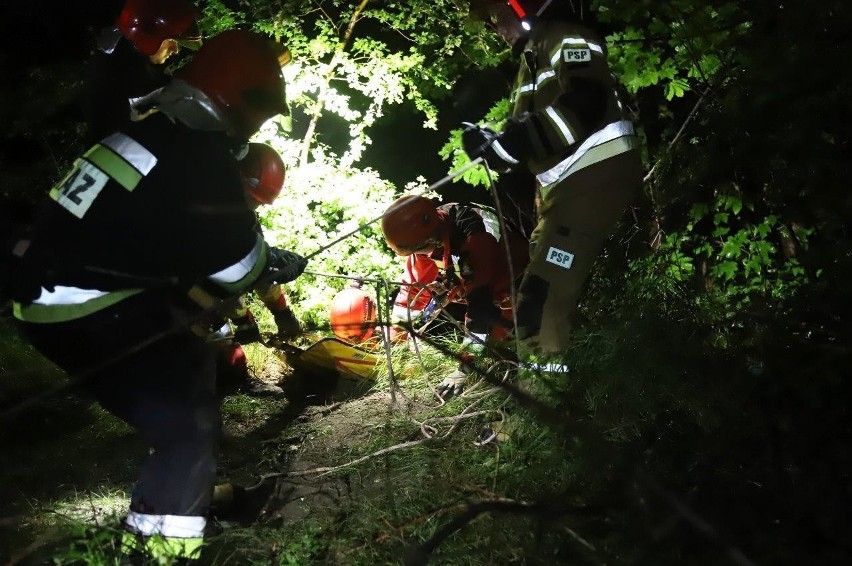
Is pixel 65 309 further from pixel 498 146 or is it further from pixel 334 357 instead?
pixel 334 357

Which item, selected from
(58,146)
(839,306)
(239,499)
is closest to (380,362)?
(239,499)

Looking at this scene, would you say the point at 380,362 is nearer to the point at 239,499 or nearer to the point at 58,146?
the point at 239,499

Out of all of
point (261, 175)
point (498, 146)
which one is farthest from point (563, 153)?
point (261, 175)

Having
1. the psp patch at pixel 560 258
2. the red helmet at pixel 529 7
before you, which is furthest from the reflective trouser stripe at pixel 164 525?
the red helmet at pixel 529 7

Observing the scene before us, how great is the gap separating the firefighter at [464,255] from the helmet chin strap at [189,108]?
167cm

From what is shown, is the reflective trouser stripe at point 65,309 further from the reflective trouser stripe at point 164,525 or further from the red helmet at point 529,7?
the red helmet at point 529,7

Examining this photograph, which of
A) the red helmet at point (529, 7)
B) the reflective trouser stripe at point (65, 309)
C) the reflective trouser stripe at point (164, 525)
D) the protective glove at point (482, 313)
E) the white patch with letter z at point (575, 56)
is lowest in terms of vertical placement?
the protective glove at point (482, 313)

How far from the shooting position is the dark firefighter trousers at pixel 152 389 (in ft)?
7.27

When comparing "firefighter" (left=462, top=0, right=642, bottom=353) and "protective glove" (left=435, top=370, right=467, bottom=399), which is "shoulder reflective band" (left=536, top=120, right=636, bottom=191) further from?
"protective glove" (left=435, top=370, right=467, bottom=399)

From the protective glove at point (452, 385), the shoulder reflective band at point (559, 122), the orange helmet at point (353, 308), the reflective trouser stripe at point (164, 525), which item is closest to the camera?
the reflective trouser stripe at point (164, 525)

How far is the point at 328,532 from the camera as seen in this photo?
2438 mm

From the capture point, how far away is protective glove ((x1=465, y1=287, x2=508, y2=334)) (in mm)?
4047

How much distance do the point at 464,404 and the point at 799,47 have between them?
229 centimetres

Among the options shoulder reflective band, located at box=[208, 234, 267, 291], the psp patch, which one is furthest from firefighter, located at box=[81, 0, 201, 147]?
the psp patch
